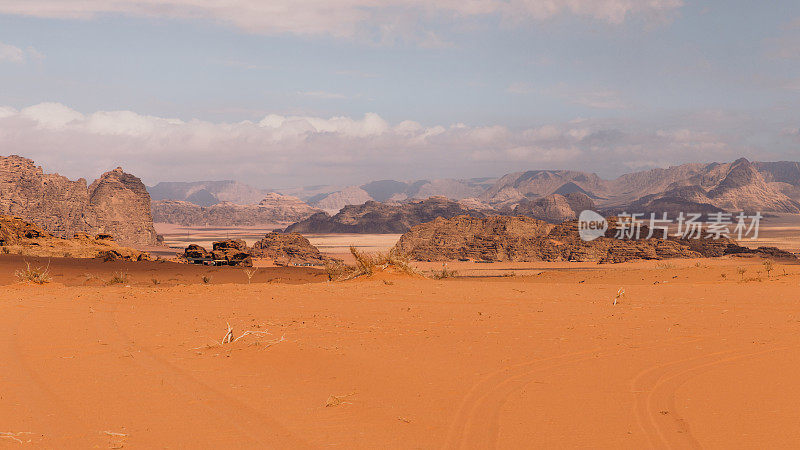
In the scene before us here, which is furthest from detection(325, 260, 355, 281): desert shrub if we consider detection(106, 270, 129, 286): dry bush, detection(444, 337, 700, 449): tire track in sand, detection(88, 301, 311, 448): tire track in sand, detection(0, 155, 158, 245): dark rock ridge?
detection(0, 155, 158, 245): dark rock ridge

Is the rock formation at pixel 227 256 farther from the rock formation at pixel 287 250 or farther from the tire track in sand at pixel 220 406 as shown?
the rock formation at pixel 287 250

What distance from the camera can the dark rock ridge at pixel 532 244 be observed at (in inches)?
2104

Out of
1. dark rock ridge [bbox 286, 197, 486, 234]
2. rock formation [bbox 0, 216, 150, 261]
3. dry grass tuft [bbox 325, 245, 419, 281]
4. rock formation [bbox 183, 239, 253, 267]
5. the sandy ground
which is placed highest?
the sandy ground

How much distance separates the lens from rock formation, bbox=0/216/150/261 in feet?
88.2

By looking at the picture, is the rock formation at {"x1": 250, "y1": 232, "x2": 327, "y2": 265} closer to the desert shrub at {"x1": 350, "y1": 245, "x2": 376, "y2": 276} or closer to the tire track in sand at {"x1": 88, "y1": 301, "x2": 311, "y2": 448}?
the desert shrub at {"x1": 350, "y1": 245, "x2": 376, "y2": 276}

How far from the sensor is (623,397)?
5.83m

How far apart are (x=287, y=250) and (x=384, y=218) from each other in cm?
9773

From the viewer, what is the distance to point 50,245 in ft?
95.8

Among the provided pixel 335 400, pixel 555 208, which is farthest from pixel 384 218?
pixel 335 400

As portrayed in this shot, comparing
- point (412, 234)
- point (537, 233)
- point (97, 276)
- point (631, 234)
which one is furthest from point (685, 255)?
point (97, 276)

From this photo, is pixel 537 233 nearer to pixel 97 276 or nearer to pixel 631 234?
pixel 631 234

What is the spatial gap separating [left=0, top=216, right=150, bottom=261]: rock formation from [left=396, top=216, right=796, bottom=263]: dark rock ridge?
23.0 meters

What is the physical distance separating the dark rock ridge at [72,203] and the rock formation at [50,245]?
184 feet

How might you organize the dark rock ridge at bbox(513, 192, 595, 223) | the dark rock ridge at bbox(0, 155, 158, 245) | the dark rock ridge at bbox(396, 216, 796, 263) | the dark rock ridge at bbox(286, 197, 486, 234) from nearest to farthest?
the dark rock ridge at bbox(396, 216, 796, 263) < the dark rock ridge at bbox(0, 155, 158, 245) < the dark rock ridge at bbox(286, 197, 486, 234) < the dark rock ridge at bbox(513, 192, 595, 223)
